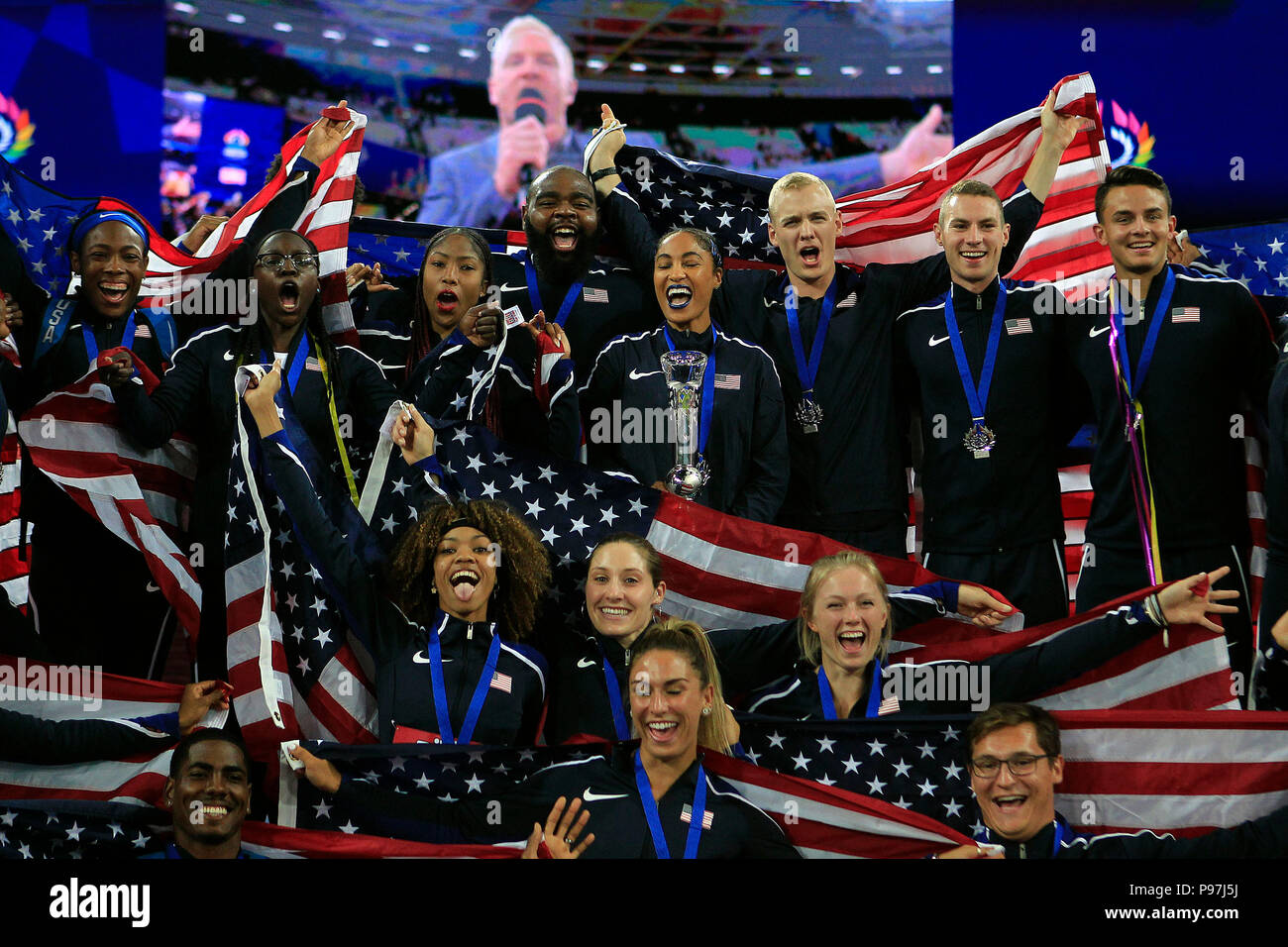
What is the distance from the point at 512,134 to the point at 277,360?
38.4 ft

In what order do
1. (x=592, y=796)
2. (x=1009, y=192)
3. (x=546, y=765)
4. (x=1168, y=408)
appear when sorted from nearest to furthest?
(x=592, y=796)
(x=546, y=765)
(x=1168, y=408)
(x=1009, y=192)

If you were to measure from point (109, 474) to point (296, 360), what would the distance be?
841mm

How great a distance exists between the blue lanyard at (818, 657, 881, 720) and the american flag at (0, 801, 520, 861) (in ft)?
4.64

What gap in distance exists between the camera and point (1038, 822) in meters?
4.37

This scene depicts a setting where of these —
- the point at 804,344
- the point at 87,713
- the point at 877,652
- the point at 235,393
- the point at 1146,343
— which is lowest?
the point at 87,713

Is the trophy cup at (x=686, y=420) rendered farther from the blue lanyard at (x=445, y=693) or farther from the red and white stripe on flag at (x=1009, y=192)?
the red and white stripe on flag at (x=1009, y=192)

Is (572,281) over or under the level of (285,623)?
over

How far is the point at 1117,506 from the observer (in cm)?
562

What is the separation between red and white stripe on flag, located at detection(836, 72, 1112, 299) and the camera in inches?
274

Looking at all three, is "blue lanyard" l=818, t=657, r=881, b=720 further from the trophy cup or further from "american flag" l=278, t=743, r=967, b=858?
the trophy cup

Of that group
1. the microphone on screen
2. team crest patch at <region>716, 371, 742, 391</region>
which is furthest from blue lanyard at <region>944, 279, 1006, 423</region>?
the microphone on screen

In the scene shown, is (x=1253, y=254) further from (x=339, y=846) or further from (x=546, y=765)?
(x=339, y=846)

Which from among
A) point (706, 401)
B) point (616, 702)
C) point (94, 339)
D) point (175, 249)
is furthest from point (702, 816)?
point (175, 249)
